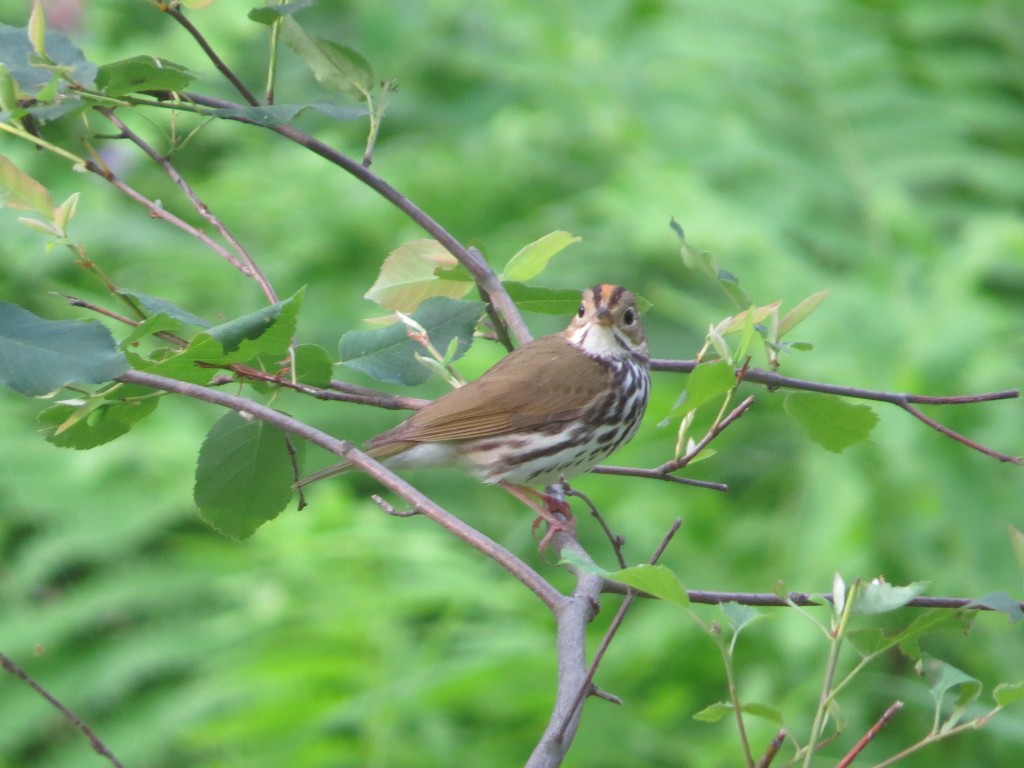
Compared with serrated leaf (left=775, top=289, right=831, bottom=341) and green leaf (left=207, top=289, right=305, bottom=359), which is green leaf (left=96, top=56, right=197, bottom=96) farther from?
serrated leaf (left=775, top=289, right=831, bottom=341)

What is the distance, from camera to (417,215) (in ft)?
4.18

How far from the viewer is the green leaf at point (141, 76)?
1048 millimetres

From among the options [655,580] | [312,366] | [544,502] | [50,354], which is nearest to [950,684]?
[655,580]

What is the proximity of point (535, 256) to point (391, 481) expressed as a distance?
443mm

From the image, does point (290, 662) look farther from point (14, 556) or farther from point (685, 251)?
point (685, 251)

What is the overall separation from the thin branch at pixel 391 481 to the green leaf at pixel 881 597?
8.5 inches

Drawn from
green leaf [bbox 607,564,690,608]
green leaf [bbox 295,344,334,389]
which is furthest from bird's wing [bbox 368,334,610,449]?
green leaf [bbox 607,564,690,608]

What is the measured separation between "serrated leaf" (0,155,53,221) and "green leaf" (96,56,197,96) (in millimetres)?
102

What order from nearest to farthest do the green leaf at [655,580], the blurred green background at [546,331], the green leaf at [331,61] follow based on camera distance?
1. the green leaf at [655,580]
2. the green leaf at [331,61]
3. the blurred green background at [546,331]

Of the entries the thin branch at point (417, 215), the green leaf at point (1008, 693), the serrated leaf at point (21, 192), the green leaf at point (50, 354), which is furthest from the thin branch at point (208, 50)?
the green leaf at point (1008, 693)

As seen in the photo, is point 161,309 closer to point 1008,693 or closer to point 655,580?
point 655,580

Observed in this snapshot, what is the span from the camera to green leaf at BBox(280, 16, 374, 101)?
1.23 m

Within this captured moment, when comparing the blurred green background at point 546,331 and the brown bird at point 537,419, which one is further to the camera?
the blurred green background at point 546,331

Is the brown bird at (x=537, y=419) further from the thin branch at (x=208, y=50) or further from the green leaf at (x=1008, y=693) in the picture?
the green leaf at (x=1008, y=693)
